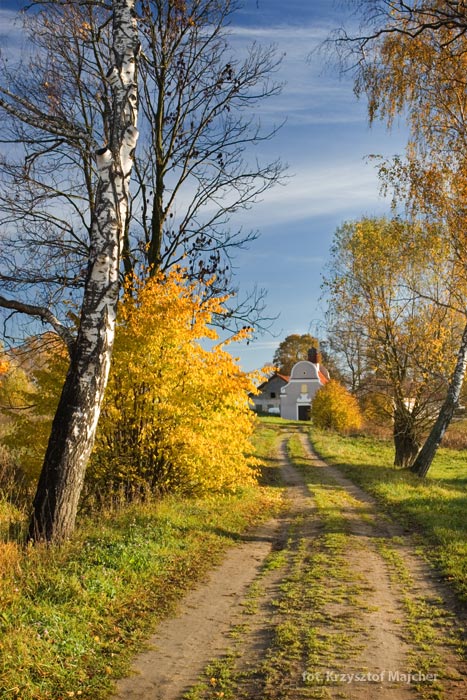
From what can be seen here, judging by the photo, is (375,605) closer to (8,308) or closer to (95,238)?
(95,238)

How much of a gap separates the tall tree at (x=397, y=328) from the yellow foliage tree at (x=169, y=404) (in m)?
10.4

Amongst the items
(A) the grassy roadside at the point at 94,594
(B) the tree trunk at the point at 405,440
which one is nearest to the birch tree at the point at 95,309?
(A) the grassy roadside at the point at 94,594

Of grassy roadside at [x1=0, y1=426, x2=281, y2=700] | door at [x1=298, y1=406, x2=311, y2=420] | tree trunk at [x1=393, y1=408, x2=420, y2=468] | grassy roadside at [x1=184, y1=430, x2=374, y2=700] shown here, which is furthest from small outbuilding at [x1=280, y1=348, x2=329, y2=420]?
grassy roadside at [x1=184, y1=430, x2=374, y2=700]

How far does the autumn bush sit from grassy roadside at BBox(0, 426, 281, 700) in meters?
30.6

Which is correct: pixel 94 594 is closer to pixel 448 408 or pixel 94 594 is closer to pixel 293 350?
pixel 448 408

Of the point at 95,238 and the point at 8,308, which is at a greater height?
the point at 95,238

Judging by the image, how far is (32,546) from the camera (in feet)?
21.4

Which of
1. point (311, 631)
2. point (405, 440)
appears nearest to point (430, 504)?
point (311, 631)

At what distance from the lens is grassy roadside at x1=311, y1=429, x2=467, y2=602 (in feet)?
24.0

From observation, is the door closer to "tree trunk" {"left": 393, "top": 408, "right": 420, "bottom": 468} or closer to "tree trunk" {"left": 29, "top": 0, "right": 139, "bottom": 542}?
"tree trunk" {"left": 393, "top": 408, "right": 420, "bottom": 468}

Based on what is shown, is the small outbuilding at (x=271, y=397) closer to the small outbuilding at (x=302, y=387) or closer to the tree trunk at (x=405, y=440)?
the small outbuilding at (x=302, y=387)

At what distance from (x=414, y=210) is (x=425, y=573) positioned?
1176 centimetres

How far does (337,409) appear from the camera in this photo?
3884 centimetres

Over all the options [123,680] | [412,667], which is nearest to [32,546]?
[123,680]
